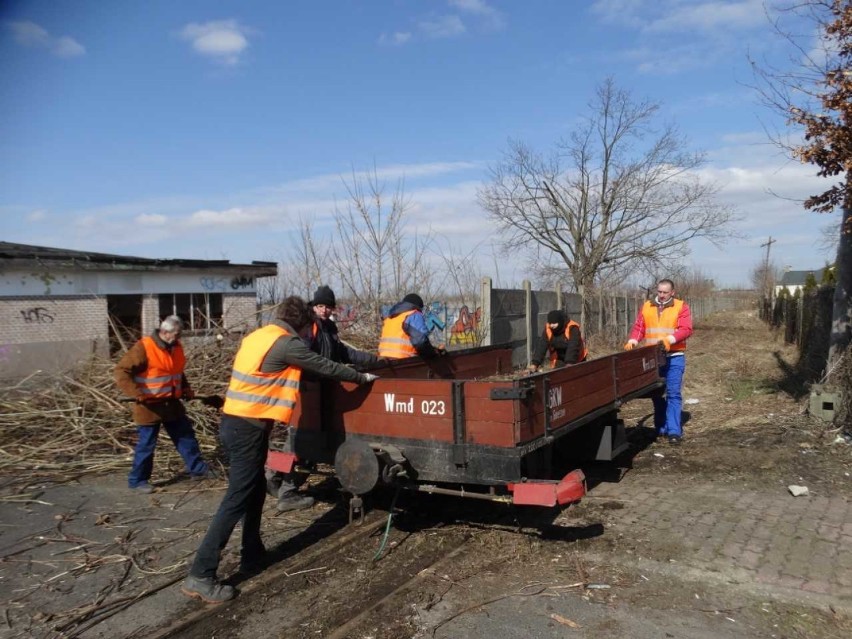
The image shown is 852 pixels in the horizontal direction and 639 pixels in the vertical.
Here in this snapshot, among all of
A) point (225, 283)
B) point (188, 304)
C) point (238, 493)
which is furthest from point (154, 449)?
point (225, 283)

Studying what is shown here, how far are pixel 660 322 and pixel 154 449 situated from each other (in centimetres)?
595

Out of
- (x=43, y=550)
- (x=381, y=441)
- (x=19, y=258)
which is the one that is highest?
(x=19, y=258)

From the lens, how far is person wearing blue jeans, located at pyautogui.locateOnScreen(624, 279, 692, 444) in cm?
772

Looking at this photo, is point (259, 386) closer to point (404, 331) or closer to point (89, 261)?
point (404, 331)

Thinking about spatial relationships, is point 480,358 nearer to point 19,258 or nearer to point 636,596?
point 636,596

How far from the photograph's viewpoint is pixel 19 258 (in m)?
17.3

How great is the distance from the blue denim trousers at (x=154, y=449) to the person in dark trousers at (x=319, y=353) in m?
1.33

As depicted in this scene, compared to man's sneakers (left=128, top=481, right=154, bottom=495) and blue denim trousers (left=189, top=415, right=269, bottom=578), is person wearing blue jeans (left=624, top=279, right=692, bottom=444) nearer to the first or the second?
blue denim trousers (left=189, top=415, right=269, bottom=578)

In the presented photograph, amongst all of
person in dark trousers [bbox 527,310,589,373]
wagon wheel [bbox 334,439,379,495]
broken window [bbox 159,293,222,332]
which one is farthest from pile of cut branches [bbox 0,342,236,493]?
broken window [bbox 159,293,222,332]

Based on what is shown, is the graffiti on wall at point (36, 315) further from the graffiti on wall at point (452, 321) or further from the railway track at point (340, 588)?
the railway track at point (340, 588)

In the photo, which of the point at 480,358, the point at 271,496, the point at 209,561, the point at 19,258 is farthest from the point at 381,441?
the point at 19,258

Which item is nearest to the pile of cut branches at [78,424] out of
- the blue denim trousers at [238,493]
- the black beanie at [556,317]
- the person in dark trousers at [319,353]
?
the person in dark trousers at [319,353]

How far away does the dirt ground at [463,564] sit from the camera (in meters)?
3.63

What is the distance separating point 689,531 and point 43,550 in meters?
4.93
